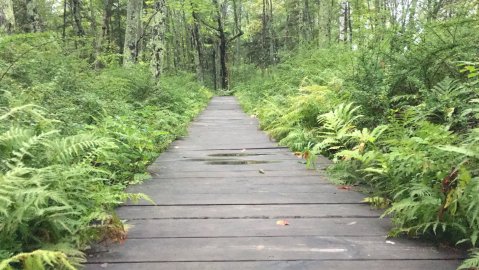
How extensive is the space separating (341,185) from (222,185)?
51.8 inches

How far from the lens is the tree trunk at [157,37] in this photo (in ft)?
39.6

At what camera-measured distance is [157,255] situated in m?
2.67

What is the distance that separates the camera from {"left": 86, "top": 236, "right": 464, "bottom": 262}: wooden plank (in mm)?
2617

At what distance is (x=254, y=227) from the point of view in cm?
313

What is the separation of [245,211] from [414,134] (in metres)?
1.98

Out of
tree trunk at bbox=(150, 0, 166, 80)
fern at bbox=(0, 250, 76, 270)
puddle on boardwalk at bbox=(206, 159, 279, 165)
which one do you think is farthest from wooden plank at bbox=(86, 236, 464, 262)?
tree trunk at bbox=(150, 0, 166, 80)

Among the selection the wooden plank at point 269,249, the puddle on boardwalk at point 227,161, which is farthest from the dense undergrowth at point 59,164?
the puddle on boardwalk at point 227,161

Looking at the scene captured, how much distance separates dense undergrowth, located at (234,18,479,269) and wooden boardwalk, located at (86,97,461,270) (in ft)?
0.70

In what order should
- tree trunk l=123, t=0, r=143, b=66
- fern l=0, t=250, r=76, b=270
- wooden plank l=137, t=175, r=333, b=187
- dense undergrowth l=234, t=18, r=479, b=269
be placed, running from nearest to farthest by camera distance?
fern l=0, t=250, r=76, b=270
dense undergrowth l=234, t=18, r=479, b=269
wooden plank l=137, t=175, r=333, b=187
tree trunk l=123, t=0, r=143, b=66

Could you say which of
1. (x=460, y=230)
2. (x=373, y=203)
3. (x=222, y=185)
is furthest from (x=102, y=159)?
(x=460, y=230)

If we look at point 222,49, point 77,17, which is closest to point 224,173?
point 77,17

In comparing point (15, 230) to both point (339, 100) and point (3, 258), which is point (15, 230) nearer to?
point (3, 258)

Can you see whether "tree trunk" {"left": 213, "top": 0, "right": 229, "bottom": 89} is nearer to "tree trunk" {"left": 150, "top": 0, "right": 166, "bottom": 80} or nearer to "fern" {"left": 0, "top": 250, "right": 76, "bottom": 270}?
"tree trunk" {"left": 150, "top": 0, "right": 166, "bottom": 80}

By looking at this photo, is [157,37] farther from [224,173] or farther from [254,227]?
[254,227]
